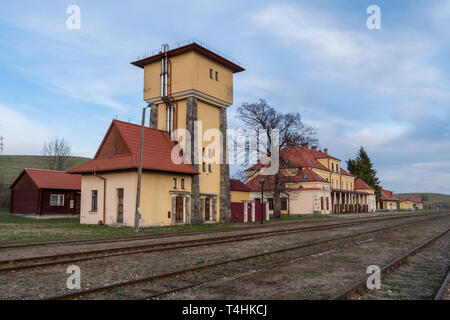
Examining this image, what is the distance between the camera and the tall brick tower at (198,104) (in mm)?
31391

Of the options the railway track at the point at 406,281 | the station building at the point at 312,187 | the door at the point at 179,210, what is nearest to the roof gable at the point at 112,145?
the door at the point at 179,210

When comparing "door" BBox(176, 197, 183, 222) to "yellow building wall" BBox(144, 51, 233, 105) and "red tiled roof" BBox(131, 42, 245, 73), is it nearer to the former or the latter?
"yellow building wall" BBox(144, 51, 233, 105)

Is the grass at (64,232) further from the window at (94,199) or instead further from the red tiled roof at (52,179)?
the red tiled roof at (52,179)

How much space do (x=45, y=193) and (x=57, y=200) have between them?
1.56 meters

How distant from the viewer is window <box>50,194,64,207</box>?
1480 inches

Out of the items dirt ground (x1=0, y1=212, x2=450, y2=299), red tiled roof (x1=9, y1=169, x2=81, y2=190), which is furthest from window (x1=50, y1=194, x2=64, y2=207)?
dirt ground (x1=0, y1=212, x2=450, y2=299)

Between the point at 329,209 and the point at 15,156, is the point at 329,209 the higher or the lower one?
the lower one

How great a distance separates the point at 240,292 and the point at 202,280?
1417 millimetres

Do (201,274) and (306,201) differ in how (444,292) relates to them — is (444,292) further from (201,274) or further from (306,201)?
(306,201)

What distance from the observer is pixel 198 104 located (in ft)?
106

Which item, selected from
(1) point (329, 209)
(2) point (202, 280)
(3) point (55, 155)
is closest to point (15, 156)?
(3) point (55, 155)
